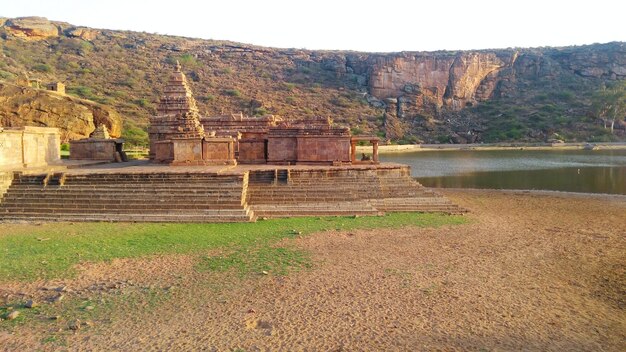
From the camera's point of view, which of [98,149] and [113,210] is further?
[98,149]

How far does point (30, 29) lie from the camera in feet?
239

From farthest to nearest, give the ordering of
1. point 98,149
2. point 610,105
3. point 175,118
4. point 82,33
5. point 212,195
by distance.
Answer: point 82,33
point 610,105
point 98,149
point 175,118
point 212,195

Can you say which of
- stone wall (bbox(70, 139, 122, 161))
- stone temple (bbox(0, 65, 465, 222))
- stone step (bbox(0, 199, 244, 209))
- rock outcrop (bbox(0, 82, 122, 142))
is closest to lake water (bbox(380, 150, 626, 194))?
stone temple (bbox(0, 65, 465, 222))

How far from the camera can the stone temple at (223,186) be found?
1249 centimetres

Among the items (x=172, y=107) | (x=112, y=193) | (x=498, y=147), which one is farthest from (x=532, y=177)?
(x=498, y=147)

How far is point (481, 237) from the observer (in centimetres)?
1083

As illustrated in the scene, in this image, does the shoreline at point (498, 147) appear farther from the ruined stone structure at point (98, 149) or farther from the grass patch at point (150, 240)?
the grass patch at point (150, 240)

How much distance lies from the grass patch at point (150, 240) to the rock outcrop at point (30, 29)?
74.7 m

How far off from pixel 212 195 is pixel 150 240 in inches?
124

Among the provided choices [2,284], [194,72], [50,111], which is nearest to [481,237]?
[2,284]

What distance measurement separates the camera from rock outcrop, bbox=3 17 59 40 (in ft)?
236

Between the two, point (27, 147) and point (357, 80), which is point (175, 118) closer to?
point (27, 147)

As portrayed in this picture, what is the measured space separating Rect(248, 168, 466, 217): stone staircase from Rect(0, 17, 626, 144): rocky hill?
42065 millimetres

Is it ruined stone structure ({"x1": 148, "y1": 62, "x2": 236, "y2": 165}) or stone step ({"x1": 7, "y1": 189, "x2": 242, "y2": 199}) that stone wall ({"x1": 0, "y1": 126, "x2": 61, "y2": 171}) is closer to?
stone step ({"x1": 7, "y1": 189, "x2": 242, "y2": 199})
